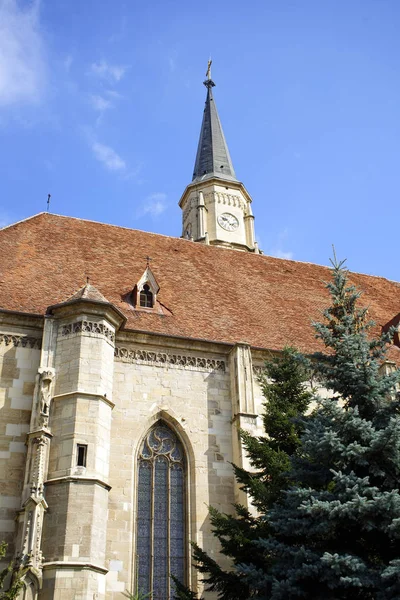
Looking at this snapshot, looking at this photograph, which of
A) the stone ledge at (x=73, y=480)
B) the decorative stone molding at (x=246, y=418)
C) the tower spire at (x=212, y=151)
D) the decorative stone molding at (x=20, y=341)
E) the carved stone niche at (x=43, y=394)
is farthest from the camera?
the tower spire at (x=212, y=151)

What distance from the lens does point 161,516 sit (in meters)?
12.5

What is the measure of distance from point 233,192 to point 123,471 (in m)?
19.5

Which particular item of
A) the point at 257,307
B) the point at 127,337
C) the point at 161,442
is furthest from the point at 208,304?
the point at 161,442

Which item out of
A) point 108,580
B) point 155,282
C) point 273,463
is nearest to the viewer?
point 273,463

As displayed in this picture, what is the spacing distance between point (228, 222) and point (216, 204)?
1.10 m

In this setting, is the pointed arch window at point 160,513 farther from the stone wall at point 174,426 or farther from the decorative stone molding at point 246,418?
the decorative stone molding at point 246,418

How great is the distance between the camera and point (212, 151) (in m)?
32.1

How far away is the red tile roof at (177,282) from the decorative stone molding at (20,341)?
551 mm

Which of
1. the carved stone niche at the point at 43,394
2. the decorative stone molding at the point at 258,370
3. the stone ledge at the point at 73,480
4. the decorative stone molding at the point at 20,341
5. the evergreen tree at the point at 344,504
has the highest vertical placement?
the decorative stone molding at the point at 258,370

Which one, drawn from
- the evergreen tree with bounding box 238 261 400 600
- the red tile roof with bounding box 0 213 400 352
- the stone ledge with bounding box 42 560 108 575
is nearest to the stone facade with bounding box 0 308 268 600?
the stone ledge with bounding box 42 560 108 575

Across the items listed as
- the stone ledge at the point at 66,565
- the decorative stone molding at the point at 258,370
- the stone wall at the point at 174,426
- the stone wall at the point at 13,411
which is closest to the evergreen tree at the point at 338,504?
the stone ledge at the point at 66,565

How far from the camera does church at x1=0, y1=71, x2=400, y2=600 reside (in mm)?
10914

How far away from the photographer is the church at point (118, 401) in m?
10.9

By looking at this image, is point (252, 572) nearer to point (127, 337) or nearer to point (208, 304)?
point (127, 337)
